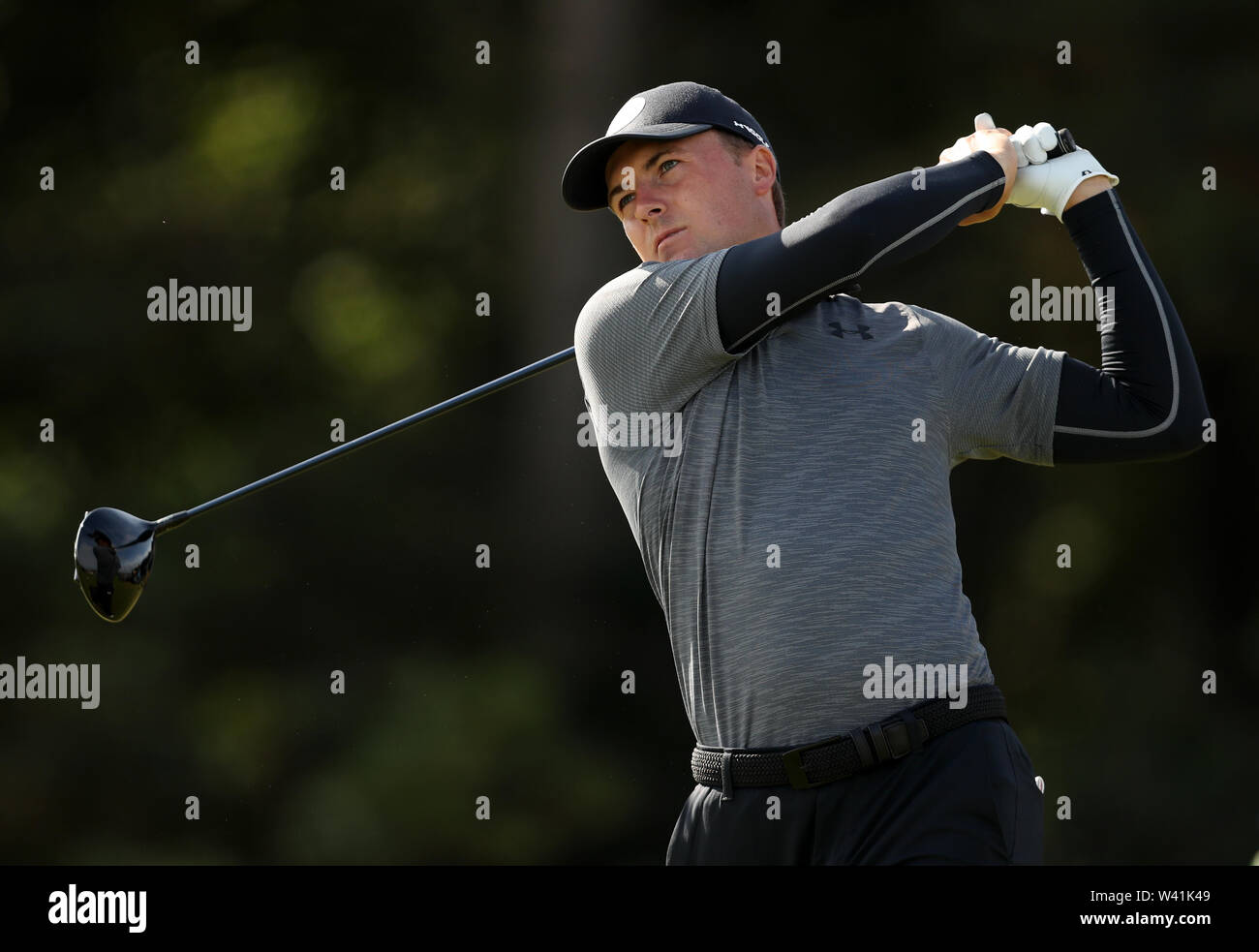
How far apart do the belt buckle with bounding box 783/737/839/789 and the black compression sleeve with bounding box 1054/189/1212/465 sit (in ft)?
1.57

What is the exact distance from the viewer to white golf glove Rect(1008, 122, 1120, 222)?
6.75 feet

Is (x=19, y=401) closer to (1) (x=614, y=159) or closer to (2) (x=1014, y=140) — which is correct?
(1) (x=614, y=159)

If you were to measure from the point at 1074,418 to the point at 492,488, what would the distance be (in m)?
4.20

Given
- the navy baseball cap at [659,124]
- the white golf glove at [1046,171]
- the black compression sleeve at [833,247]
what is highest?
the navy baseball cap at [659,124]

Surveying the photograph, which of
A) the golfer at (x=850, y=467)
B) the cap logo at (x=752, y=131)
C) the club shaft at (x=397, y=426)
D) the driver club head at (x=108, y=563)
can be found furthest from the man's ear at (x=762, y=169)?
the driver club head at (x=108, y=563)

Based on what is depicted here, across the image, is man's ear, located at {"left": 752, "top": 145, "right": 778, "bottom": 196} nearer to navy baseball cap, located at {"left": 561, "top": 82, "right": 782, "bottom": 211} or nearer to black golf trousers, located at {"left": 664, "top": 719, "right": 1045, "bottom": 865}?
navy baseball cap, located at {"left": 561, "top": 82, "right": 782, "bottom": 211}

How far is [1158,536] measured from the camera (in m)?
6.30

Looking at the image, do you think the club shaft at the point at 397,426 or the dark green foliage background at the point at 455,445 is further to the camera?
the dark green foliage background at the point at 455,445

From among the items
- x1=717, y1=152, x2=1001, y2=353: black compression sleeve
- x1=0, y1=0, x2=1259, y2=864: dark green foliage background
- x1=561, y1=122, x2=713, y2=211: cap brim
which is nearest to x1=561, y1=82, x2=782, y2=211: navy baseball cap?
x1=561, y1=122, x2=713, y2=211: cap brim

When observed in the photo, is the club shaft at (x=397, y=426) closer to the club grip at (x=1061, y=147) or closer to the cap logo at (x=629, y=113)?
the cap logo at (x=629, y=113)

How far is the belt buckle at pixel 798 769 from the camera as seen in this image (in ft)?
6.10

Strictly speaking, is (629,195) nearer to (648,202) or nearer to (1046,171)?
(648,202)

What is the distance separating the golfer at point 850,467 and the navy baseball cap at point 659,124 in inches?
8.6
